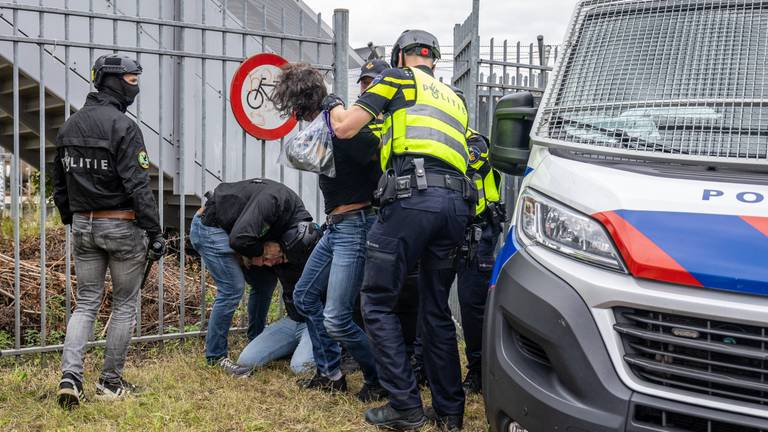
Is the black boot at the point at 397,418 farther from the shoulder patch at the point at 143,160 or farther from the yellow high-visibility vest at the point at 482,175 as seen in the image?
the shoulder patch at the point at 143,160

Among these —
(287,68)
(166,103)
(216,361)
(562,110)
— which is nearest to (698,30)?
(562,110)

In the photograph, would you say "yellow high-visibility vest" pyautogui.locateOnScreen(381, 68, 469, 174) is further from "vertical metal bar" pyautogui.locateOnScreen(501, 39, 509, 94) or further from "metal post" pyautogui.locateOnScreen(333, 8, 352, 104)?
"vertical metal bar" pyautogui.locateOnScreen(501, 39, 509, 94)

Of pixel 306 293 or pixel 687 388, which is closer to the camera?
pixel 687 388

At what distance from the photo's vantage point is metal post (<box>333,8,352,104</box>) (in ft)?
19.2

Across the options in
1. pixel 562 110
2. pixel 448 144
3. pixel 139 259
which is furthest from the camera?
pixel 139 259

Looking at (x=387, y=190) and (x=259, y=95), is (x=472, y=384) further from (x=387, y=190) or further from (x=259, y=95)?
(x=259, y=95)

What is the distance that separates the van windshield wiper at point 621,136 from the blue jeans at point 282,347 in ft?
8.44

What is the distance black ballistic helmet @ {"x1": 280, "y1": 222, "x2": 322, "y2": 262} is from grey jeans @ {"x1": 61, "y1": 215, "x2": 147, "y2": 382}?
2.79 feet

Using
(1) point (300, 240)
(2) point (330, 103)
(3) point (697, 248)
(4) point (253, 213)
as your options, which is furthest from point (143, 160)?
(3) point (697, 248)

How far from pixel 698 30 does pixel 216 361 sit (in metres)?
3.60

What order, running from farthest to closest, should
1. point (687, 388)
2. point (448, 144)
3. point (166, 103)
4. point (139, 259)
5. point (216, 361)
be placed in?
point (166, 103), point (216, 361), point (139, 259), point (448, 144), point (687, 388)

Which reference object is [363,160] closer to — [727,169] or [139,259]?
[139,259]

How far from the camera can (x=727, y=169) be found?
9.22ft

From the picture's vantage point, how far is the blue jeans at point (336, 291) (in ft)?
14.1
